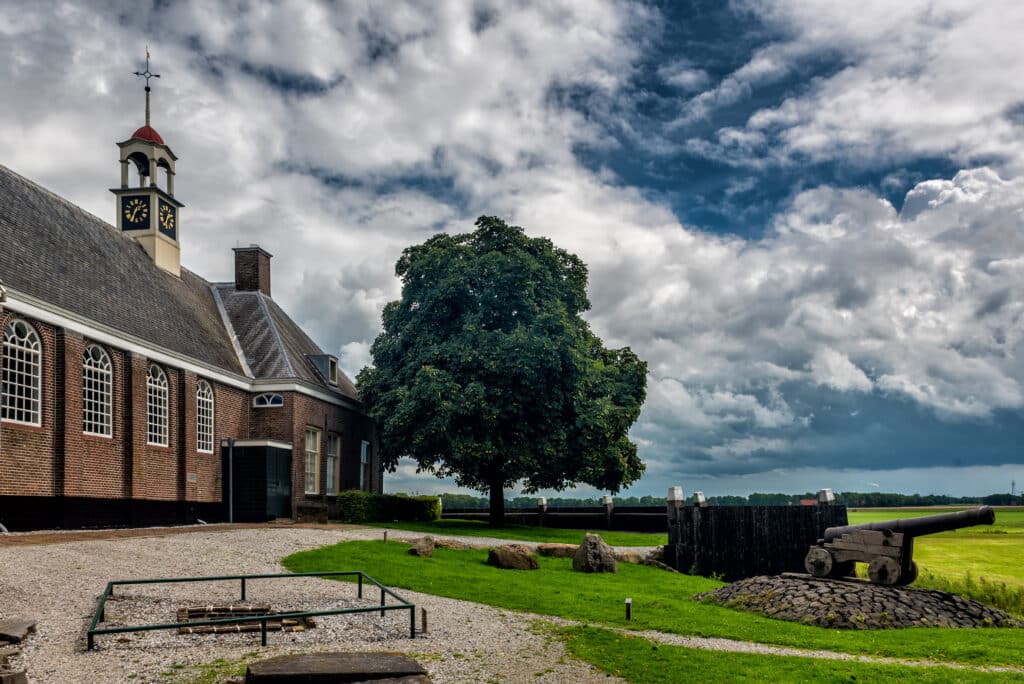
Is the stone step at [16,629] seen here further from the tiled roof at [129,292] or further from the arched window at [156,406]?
the arched window at [156,406]

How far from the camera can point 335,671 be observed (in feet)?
30.2

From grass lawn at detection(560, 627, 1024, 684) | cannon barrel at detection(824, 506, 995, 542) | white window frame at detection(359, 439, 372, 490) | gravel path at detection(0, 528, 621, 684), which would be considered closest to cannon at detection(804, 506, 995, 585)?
cannon barrel at detection(824, 506, 995, 542)

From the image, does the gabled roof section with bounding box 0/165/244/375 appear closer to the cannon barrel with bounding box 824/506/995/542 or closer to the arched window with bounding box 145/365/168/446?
the arched window with bounding box 145/365/168/446

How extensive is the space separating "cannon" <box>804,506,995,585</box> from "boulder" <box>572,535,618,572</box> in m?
5.95

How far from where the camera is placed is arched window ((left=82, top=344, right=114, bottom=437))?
27781mm

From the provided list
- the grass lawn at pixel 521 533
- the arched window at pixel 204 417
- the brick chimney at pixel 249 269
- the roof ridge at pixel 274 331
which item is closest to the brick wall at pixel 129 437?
the arched window at pixel 204 417

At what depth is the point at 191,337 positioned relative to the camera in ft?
116

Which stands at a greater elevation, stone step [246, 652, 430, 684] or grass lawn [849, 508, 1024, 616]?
stone step [246, 652, 430, 684]

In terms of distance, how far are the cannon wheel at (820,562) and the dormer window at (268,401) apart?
24.8 meters

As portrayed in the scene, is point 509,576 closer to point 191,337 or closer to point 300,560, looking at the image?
point 300,560

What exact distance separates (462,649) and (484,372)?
23606 mm

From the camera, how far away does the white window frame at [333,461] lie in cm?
4203

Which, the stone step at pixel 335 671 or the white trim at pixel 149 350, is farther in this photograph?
the white trim at pixel 149 350

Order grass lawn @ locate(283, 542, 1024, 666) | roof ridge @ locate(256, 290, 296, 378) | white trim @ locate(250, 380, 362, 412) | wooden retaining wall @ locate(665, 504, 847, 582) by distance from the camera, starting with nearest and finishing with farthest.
→ grass lawn @ locate(283, 542, 1024, 666) < wooden retaining wall @ locate(665, 504, 847, 582) < white trim @ locate(250, 380, 362, 412) < roof ridge @ locate(256, 290, 296, 378)
